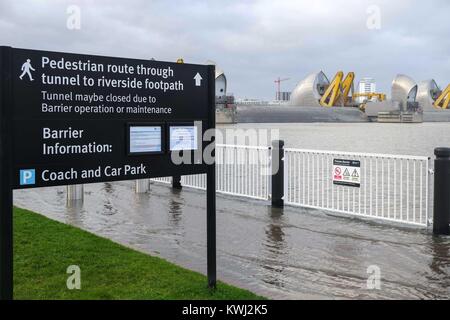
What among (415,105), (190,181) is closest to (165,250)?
(190,181)

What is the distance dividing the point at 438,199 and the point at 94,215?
18.2ft

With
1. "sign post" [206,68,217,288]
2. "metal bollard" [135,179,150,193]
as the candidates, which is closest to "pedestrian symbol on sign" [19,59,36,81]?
"sign post" [206,68,217,288]

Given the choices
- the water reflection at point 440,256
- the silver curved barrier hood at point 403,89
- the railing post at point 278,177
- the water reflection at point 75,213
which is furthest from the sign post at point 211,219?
the silver curved barrier hood at point 403,89

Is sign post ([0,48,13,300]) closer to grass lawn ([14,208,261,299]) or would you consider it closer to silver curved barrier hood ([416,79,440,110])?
grass lawn ([14,208,261,299])

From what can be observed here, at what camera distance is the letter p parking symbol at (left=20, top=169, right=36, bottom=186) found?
13.8 feet

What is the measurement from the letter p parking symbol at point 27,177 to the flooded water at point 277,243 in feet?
7.88

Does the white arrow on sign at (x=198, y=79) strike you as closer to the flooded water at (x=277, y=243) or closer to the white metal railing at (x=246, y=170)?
the flooded water at (x=277, y=243)

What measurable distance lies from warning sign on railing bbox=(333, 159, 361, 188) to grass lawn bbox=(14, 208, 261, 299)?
3.93 metres

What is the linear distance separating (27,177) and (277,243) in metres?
4.07

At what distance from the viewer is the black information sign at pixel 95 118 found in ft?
13.6

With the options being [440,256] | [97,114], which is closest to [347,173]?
[440,256]

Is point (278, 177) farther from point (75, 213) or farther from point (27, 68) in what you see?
point (27, 68)
